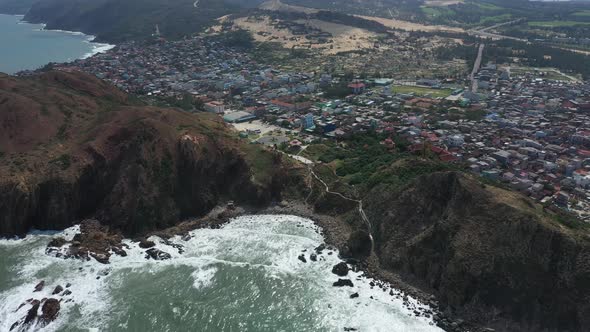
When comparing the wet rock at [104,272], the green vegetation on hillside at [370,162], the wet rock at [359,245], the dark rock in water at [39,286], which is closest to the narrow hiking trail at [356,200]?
the wet rock at [359,245]

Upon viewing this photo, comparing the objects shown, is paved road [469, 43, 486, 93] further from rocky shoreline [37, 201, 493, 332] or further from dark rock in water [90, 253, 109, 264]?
dark rock in water [90, 253, 109, 264]

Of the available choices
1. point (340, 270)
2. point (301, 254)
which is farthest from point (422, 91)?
point (340, 270)

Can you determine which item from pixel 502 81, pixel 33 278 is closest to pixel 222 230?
pixel 33 278

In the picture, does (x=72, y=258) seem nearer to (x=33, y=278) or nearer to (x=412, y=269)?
(x=33, y=278)

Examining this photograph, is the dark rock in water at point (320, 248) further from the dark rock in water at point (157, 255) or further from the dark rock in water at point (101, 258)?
the dark rock in water at point (101, 258)

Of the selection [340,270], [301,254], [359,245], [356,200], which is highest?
[356,200]

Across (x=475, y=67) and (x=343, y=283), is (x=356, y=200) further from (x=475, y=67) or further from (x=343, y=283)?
(x=475, y=67)
